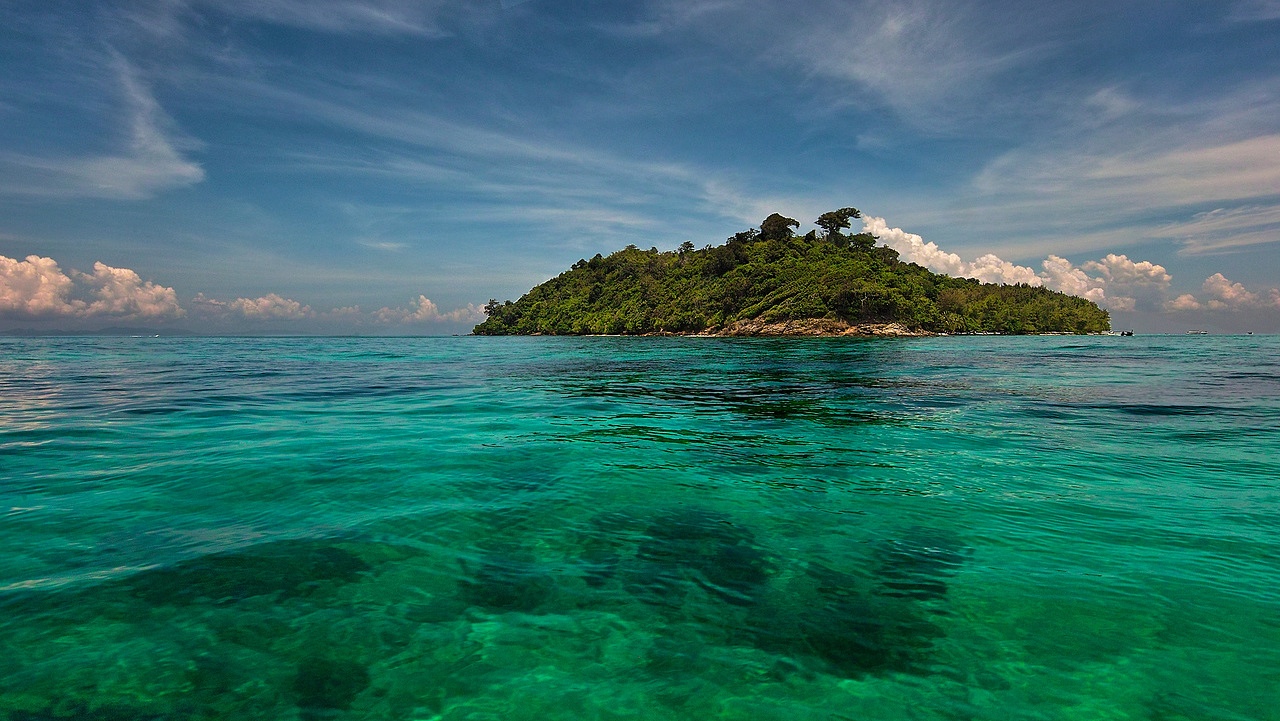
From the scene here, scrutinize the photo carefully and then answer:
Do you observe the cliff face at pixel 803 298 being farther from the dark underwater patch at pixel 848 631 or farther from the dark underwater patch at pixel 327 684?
the dark underwater patch at pixel 327 684

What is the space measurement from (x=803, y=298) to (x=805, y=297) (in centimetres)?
49

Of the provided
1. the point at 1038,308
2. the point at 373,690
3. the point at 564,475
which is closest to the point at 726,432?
the point at 564,475

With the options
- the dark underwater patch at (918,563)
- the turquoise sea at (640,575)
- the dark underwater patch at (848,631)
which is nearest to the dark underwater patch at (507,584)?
the turquoise sea at (640,575)

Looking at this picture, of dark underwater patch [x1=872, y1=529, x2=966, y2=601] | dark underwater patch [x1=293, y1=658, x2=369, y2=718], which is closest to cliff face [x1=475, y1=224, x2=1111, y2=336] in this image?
dark underwater patch [x1=872, y1=529, x2=966, y2=601]

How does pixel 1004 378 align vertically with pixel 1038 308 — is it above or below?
below

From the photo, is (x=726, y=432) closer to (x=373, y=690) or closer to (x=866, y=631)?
(x=866, y=631)

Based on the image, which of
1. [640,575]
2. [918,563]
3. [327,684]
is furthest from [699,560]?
[327,684]

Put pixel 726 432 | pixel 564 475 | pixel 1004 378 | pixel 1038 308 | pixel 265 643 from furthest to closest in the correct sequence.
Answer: pixel 1038 308
pixel 1004 378
pixel 726 432
pixel 564 475
pixel 265 643

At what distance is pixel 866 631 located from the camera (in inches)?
172

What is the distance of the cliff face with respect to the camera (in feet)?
365

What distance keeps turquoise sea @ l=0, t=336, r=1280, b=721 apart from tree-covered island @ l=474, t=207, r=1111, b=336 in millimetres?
104703

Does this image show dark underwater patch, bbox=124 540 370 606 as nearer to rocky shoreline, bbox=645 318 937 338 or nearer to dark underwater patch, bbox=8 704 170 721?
dark underwater patch, bbox=8 704 170 721

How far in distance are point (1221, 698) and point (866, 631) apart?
219 cm

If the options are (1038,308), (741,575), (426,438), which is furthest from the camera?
(1038,308)
